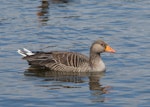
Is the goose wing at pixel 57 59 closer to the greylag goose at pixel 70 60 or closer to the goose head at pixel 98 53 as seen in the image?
the greylag goose at pixel 70 60

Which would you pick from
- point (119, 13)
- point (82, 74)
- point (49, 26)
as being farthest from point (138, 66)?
point (119, 13)

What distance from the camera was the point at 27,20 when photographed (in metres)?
25.2

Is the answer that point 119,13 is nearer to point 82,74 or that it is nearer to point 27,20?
point 27,20

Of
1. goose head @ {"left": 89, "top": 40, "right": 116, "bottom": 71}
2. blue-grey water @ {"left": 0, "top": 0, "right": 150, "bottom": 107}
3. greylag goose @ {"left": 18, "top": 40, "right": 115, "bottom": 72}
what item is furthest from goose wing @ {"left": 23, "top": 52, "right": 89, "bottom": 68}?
blue-grey water @ {"left": 0, "top": 0, "right": 150, "bottom": 107}

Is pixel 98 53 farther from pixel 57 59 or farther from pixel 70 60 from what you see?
pixel 57 59

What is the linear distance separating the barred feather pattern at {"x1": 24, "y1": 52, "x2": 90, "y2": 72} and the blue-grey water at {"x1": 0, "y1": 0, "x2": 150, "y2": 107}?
0.32 metres

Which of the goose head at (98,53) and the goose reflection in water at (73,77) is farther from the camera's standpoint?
the goose head at (98,53)

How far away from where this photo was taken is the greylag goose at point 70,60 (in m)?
18.3

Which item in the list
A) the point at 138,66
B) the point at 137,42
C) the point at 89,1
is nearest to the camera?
the point at 138,66

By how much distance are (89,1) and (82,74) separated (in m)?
11.6

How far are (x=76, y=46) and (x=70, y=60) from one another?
2.58 meters

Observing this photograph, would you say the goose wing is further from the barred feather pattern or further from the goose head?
the goose head

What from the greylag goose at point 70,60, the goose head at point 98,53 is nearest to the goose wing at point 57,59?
the greylag goose at point 70,60

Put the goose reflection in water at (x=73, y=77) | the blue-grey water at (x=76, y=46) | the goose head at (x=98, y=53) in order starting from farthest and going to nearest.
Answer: the goose head at (x=98, y=53) < the goose reflection in water at (x=73, y=77) < the blue-grey water at (x=76, y=46)
